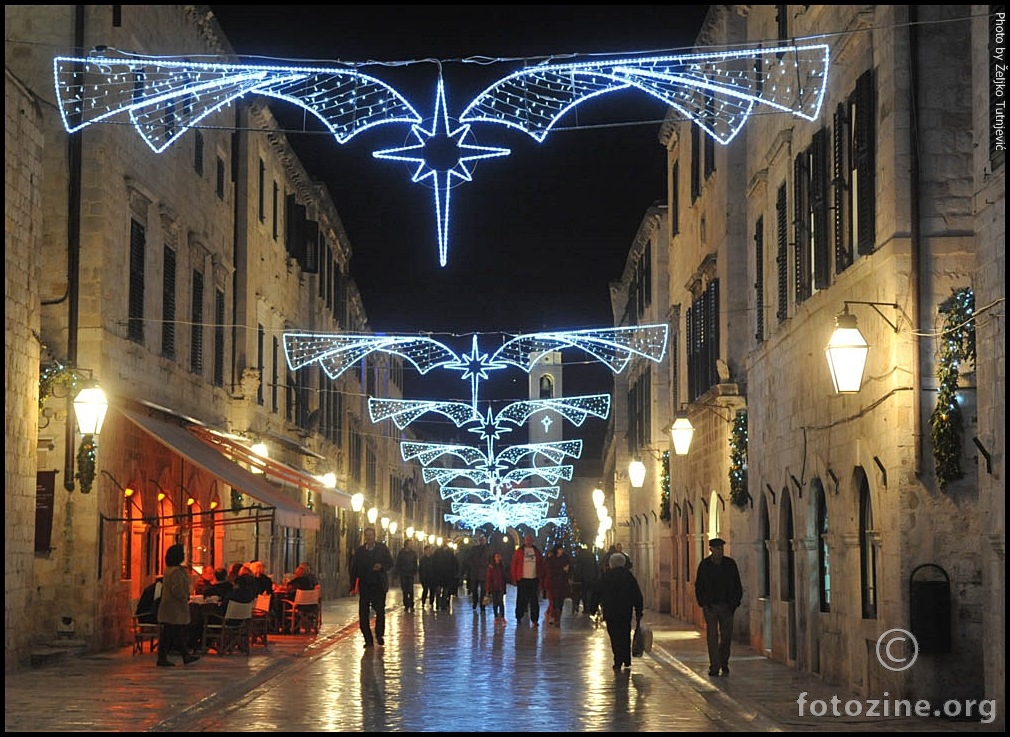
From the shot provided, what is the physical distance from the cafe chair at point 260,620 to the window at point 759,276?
29.7 feet

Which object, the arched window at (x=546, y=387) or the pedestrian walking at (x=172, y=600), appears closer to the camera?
the pedestrian walking at (x=172, y=600)

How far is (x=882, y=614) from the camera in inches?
674

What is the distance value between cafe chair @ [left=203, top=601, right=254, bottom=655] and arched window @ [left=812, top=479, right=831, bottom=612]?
8.45m

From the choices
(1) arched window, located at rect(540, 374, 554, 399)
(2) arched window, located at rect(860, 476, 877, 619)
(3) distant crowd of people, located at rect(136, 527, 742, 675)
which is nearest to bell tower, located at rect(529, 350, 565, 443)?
(1) arched window, located at rect(540, 374, 554, 399)

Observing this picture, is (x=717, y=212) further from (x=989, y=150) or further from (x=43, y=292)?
(x=989, y=150)

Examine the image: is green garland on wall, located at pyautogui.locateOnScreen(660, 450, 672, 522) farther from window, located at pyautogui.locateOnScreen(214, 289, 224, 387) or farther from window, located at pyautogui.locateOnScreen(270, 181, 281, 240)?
window, located at pyautogui.locateOnScreen(270, 181, 281, 240)

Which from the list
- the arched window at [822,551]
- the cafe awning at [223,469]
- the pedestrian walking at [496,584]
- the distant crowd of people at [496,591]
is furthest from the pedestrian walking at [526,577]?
the arched window at [822,551]

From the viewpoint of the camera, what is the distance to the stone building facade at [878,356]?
14383mm

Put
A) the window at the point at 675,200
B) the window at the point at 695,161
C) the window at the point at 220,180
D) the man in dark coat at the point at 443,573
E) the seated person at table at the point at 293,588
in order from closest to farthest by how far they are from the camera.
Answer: the seated person at table at the point at 293,588
the window at the point at 695,161
the window at the point at 220,180
the window at the point at 675,200
the man in dark coat at the point at 443,573

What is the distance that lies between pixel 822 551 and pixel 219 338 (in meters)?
17.9

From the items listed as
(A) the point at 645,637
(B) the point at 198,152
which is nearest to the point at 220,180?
(B) the point at 198,152

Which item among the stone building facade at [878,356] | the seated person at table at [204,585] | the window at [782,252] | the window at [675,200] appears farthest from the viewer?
the window at [675,200]

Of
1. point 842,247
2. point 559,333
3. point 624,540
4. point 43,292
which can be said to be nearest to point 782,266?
point 842,247

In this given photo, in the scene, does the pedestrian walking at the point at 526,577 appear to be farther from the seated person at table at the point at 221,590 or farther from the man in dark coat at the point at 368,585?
the seated person at table at the point at 221,590
